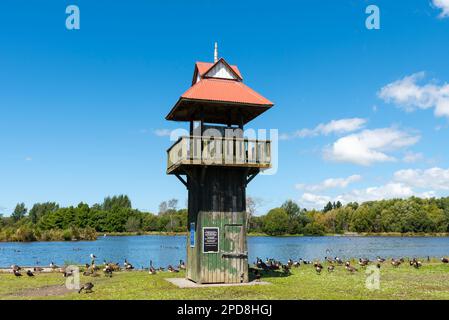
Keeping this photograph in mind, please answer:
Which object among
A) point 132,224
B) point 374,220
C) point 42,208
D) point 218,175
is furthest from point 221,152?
point 42,208

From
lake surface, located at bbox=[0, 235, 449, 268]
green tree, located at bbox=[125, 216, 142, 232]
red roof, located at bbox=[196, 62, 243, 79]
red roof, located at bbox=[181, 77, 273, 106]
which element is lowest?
lake surface, located at bbox=[0, 235, 449, 268]

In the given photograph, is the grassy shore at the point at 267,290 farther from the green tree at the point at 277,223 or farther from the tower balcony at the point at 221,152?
the green tree at the point at 277,223

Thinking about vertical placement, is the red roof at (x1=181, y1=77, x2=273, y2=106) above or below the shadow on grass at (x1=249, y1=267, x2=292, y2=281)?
above

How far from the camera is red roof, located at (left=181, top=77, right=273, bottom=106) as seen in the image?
78.6ft

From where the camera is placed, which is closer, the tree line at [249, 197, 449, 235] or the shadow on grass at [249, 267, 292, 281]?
the shadow on grass at [249, 267, 292, 281]

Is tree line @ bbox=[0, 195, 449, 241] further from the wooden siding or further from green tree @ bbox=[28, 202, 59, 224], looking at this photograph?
the wooden siding

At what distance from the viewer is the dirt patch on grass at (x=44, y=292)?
2128cm

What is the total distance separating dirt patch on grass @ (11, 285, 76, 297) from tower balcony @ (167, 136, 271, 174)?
8.28m

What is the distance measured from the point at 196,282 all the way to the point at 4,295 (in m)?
9.17

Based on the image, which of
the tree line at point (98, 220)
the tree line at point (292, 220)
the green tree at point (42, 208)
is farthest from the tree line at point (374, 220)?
the green tree at point (42, 208)

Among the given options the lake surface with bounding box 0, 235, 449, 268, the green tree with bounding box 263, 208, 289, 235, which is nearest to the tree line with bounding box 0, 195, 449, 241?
the green tree with bounding box 263, 208, 289, 235
